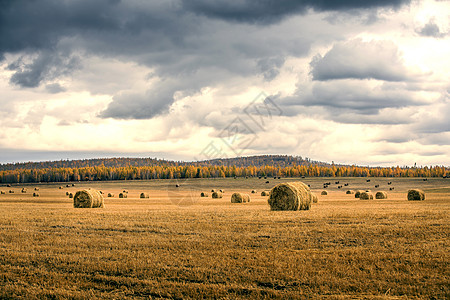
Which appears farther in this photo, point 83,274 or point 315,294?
point 83,274

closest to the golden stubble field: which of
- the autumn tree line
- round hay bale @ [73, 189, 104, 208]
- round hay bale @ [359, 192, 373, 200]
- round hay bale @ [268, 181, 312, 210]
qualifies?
round hay bale @ [268, 181, 312, 210]

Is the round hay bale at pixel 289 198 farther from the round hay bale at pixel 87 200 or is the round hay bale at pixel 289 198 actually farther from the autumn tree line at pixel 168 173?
the autumn tree line at pixel 168 173

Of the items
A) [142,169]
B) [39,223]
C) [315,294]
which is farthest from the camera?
[142,169]

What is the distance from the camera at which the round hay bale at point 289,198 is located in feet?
93.2

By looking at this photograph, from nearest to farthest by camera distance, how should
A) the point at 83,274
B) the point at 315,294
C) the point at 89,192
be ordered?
the point at 315,294 → the point at 83,274 → the point at 89,192

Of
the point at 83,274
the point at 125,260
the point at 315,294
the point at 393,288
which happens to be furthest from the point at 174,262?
the point at 393,288

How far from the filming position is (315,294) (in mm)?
8859

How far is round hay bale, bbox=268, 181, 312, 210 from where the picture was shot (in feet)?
93.2

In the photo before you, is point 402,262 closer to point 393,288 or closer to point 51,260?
point 393,288

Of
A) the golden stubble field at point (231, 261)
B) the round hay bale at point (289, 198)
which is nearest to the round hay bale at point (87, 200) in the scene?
the round hay bale at point (289, 198)

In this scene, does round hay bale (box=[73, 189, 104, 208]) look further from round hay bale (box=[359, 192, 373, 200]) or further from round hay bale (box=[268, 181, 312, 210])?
round hay bale (box=[359, 192, 373, 200])

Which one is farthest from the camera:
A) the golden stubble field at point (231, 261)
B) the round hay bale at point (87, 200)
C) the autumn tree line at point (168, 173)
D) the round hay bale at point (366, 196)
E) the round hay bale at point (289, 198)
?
the autumn tree line at point (168, 173)

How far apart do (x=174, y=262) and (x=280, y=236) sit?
5161 millimetres

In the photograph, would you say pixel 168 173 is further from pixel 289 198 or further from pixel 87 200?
pixel 289 198
